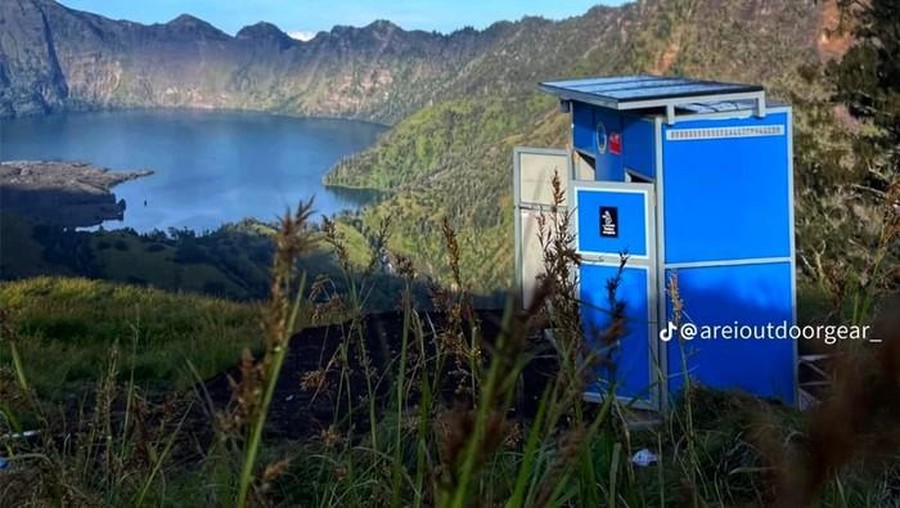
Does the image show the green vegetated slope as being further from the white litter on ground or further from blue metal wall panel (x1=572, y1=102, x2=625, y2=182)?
blue metal wall panel (x1=572, y1=102, x2=625, y2=182)

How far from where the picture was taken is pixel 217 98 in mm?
189125

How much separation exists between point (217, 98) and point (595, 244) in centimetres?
18816

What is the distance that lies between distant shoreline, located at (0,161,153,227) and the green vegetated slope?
662 inches

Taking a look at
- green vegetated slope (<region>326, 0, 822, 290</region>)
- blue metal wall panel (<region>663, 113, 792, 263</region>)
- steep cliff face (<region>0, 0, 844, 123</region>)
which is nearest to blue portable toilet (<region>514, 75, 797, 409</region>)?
blue metal wall panel (<region>663, 113, 792, 263</region>)

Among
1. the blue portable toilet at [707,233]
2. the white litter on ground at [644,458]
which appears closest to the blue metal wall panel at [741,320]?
the blue portable toilet at [707,233]

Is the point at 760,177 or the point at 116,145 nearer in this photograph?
the point at 760,177

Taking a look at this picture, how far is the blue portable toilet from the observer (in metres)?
6.04

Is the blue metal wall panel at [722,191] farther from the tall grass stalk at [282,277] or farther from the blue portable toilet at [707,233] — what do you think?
the tall grass stalk at [282,277]

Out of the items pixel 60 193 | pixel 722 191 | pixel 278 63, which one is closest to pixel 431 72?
pixel 278 63

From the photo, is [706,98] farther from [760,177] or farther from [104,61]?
[104,61]

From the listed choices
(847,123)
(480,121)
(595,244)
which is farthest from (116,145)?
(595,244)

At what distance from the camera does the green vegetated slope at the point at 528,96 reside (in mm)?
54531

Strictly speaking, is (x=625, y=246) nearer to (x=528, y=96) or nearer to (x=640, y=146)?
(x=640, y=146)

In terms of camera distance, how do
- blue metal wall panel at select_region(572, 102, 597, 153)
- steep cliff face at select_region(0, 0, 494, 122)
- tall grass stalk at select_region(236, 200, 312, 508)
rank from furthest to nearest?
steep cliff face at select_region(0, 0, 494, 122)
blue metal wall panel at select_region(572, 102, 597, 153)
tall grass stalk at select_region(236, 200, 312, 508)
